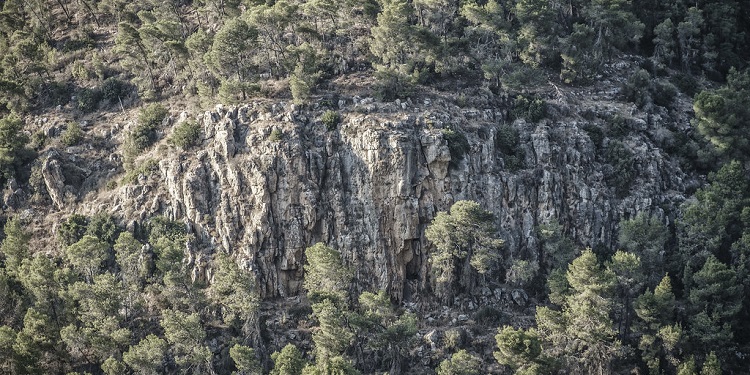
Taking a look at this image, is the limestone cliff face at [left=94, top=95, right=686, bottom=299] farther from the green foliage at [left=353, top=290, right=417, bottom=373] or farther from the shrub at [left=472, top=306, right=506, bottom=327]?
the shrub at [left=472, top=306, right=506, bottom=327]

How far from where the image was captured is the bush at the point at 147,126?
7688 centimetres

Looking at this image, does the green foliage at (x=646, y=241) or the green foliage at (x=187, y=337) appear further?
the green foliage at (x=646, y=241)

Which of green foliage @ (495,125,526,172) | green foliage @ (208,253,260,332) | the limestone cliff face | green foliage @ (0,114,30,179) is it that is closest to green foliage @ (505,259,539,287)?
the limestone cliff face

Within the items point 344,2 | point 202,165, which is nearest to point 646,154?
point 344,2

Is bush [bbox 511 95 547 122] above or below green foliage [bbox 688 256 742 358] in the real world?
above

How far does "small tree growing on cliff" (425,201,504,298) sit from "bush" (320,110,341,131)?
14.3 m

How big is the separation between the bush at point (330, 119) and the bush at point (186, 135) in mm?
12981

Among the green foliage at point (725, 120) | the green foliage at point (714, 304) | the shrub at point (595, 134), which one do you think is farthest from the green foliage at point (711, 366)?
the shrub at point (595, 134)

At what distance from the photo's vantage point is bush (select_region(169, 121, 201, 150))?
73.6 m

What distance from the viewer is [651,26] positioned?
324 feet

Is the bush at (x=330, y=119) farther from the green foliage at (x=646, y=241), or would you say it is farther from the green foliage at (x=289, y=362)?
the green foliage at (x=646, y=241)

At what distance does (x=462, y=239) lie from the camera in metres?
67.9

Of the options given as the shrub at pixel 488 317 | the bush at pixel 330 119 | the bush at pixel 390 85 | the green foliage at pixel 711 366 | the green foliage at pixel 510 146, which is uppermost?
the bush at pixel 390 85

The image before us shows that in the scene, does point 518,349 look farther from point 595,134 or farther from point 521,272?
point 595,134
